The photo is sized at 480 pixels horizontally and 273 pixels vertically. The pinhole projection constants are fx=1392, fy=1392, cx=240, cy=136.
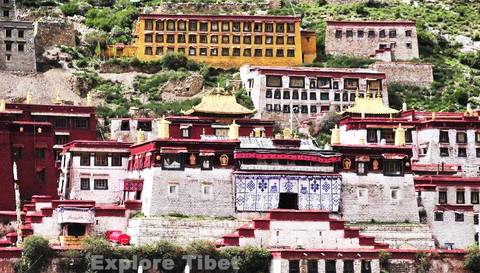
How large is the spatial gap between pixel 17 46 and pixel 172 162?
165 feet

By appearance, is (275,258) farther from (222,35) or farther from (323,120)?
(222,35)

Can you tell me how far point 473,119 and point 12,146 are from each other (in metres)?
34.1

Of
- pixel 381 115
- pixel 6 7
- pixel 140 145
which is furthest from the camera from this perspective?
Result: pixel 6 7

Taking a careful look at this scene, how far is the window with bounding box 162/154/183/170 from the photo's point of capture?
7944 cm

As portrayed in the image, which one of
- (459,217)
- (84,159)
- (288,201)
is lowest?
(459,217)

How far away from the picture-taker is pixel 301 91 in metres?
120

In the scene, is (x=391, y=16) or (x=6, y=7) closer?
(x=6, y=7)

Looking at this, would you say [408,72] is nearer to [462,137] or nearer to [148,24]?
[148,24]

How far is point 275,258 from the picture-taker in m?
74.5

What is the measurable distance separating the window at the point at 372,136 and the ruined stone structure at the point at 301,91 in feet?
60.7

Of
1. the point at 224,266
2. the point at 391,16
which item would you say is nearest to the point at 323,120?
the point at 391,16

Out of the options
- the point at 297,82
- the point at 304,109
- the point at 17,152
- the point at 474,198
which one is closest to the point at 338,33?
the point at 297,82

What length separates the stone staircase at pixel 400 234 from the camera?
8081 cm

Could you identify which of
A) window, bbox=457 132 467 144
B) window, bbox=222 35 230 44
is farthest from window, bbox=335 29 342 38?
window, bbox=457 132 467 144
